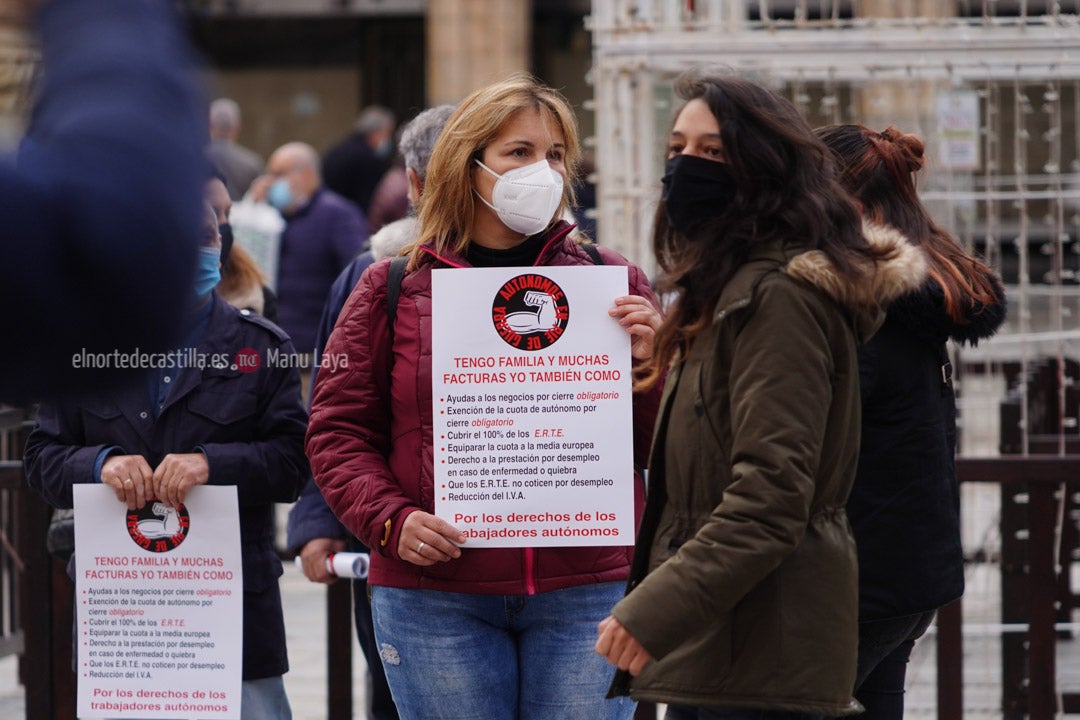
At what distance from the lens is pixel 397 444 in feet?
10.9

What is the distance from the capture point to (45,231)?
1.07 m

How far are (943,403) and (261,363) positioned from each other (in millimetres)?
1676

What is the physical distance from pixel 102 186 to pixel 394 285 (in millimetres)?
2251

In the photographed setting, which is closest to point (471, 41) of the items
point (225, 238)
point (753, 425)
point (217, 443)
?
point (225, 238)

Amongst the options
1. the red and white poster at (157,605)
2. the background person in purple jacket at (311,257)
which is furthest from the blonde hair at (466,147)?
the background person in purple jacket at (311,257)

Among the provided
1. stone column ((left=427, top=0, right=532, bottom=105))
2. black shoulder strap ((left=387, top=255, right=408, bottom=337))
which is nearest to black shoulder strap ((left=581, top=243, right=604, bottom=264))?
black shoulder strap ((left=387, top=255, right=408, bottom=337))

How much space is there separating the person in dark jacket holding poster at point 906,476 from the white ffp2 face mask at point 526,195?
0.65m

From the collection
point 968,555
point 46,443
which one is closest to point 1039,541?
point 968,555

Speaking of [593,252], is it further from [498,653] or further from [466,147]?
[498,653]

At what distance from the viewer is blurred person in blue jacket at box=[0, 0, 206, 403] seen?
42.0 inches

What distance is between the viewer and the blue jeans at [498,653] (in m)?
3.19

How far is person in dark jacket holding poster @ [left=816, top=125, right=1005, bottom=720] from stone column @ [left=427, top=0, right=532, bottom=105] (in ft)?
52.6

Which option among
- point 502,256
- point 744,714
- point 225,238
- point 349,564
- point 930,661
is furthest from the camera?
point 930,661

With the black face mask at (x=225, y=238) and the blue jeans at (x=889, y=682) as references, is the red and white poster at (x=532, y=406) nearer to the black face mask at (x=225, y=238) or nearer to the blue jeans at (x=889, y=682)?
the blue jeans at (x=889, y=682)
